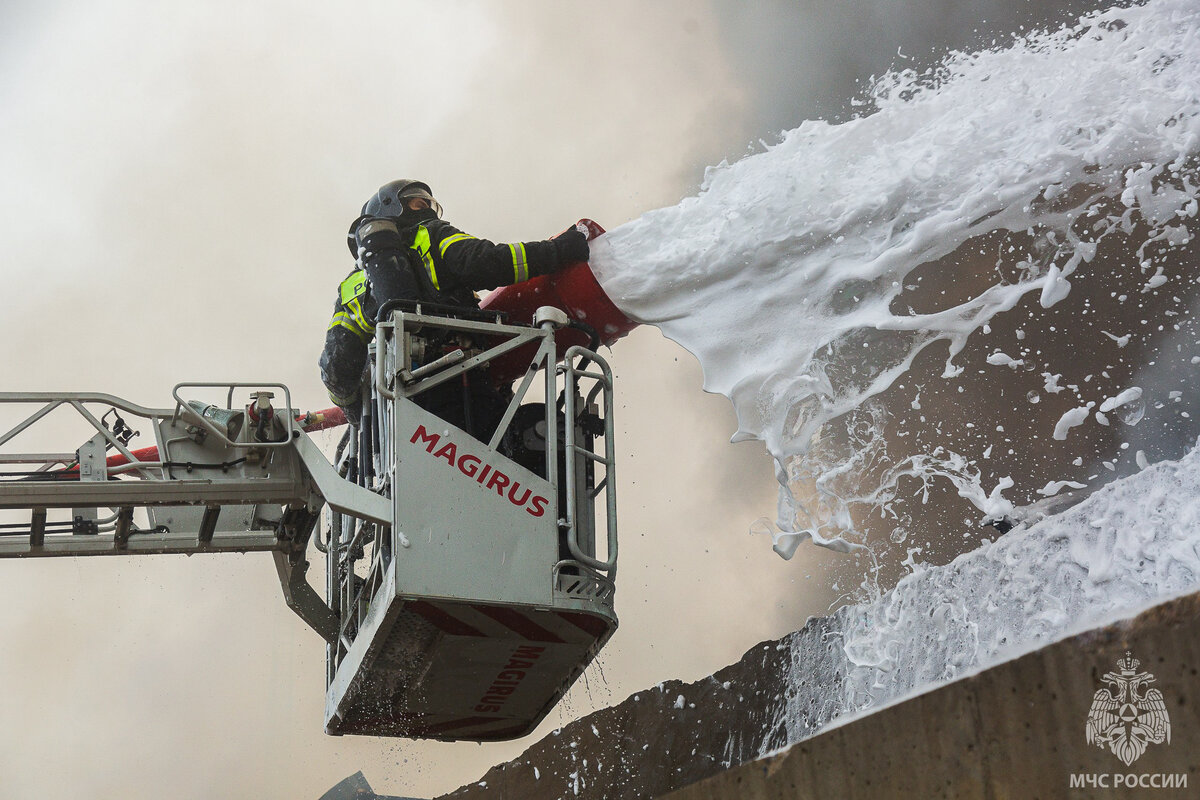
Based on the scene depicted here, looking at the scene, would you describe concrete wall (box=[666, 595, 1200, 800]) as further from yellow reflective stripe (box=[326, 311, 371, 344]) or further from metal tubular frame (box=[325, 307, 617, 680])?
yellow reflective stripe (box=[326, 311, 371, 344])

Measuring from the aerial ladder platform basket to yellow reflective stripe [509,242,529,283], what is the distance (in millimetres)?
301

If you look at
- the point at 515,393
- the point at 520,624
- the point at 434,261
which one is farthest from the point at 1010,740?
the point at 434,261

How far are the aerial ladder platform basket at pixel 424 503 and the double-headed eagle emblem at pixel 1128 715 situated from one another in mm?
3565

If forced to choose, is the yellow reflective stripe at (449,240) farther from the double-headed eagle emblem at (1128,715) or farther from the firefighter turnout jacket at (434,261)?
the double-headed eagle emblem at (1128,715)

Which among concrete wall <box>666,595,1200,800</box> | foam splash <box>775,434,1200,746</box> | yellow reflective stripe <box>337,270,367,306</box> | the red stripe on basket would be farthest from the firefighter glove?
concrete wall <box>666,595,1200,800</box>

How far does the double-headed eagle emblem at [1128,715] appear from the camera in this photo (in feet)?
19.4

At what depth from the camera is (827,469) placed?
9.52 metres

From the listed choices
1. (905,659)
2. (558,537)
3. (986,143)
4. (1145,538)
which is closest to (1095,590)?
(1145,538)

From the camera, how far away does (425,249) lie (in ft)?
32.8

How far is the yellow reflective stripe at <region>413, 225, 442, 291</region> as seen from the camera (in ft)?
32.4

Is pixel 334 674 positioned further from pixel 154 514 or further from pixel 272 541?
pixel 154 514

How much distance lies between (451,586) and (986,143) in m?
4.83

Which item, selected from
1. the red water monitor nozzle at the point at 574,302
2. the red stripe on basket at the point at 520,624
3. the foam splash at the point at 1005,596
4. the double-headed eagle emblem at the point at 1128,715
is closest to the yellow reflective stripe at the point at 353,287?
the red water monitor nozzle at the point at 574,302

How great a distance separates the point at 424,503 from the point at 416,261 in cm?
225
